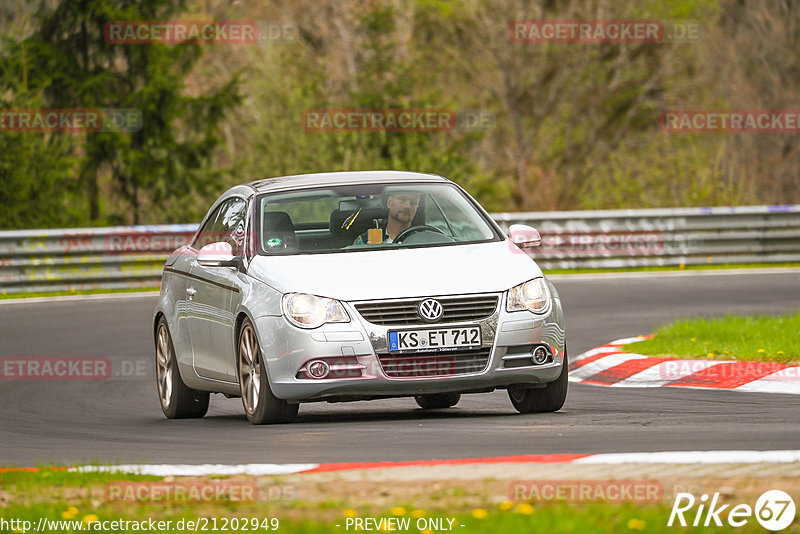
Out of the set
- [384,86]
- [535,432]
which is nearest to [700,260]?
[384,86]

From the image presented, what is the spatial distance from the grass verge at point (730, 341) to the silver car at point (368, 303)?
113 inches

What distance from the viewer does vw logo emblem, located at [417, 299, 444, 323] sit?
Result: 8.98 meters

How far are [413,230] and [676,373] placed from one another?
310 centimetres

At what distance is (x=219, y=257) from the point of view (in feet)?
32.7

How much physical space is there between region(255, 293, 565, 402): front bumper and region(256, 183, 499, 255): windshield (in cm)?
92

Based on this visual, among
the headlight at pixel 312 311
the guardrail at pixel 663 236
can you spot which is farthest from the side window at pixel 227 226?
the guardrail at pixel 663 236

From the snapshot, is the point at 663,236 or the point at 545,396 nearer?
the point at 545,396

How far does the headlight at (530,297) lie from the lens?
30.4 ft

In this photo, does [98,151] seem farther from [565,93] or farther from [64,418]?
[64,418]
